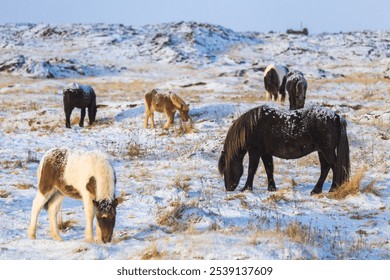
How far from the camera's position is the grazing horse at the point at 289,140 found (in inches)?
323

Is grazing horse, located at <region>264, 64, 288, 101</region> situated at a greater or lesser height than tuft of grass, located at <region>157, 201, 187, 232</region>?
greater

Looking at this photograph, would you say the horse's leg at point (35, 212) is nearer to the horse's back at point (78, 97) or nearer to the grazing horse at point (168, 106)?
the grazing horse at point (168, 106)

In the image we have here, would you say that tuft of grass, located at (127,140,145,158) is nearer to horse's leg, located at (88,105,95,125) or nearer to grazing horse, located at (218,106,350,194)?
grazing horse, located at (218,106,350,194)

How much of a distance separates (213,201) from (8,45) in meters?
68.9

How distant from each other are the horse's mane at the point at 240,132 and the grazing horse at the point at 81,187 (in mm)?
3323

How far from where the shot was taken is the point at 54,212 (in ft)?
20.7

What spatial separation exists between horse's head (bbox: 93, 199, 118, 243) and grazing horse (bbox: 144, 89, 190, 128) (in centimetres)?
1079

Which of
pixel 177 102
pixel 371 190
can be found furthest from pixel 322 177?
pixel 177 102

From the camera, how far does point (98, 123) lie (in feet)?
58.3

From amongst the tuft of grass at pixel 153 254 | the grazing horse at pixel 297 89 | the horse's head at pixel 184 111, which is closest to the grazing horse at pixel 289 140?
the tuft of grass at pixel 153 254

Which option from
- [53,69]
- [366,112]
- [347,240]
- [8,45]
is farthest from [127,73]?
[347,240]

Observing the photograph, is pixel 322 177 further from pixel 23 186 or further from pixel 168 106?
pixel 168 106

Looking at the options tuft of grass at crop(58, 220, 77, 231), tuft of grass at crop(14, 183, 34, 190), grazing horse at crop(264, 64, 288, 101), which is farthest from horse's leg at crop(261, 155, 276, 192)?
grazing horse at crop(264, 64, 288, 101)

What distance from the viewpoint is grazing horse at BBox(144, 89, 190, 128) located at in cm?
1650
